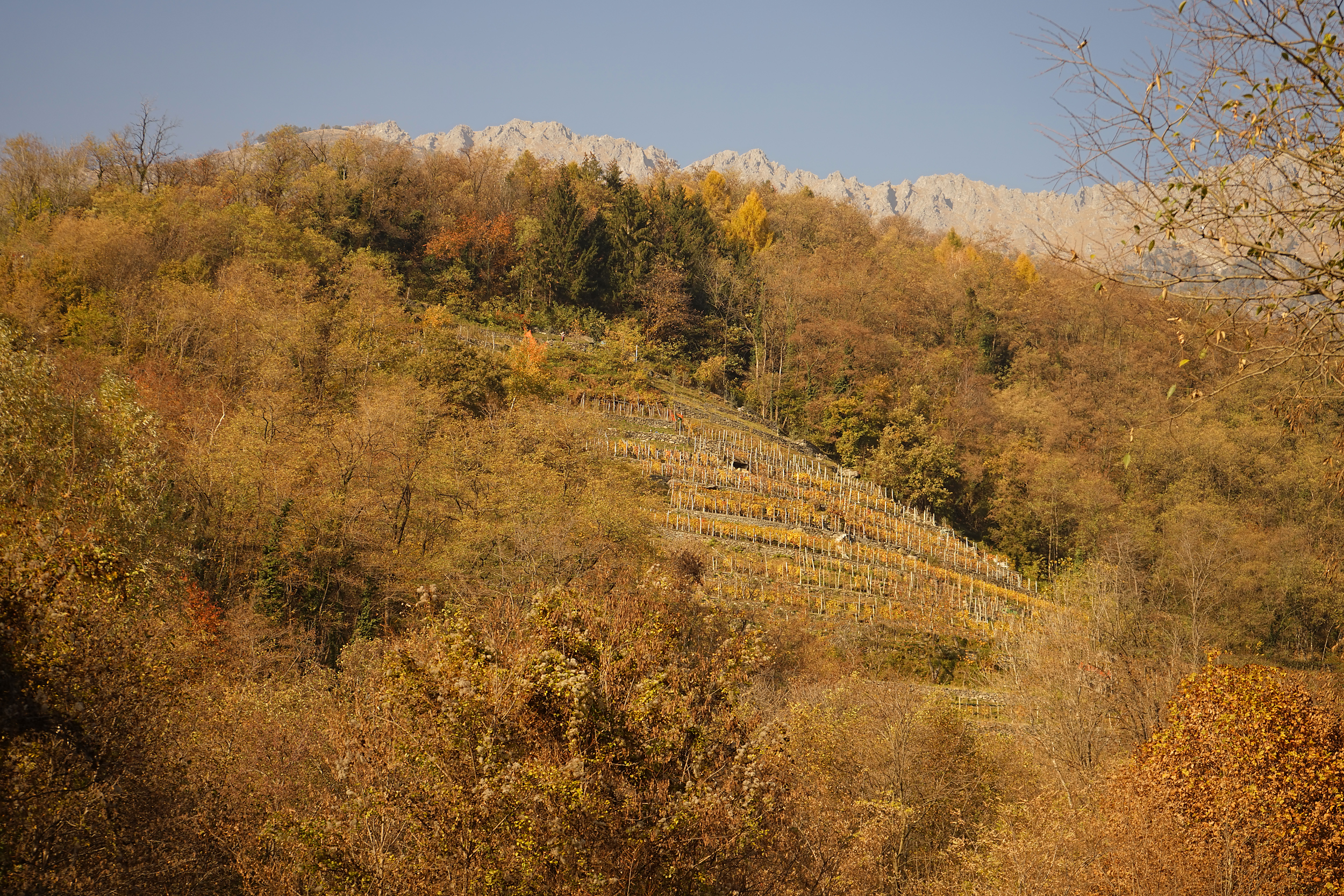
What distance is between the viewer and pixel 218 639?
622 inches

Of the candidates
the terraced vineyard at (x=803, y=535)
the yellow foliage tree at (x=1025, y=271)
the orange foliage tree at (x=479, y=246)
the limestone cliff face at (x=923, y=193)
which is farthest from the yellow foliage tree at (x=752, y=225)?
the limestone cliff face at (x=923, y=193)

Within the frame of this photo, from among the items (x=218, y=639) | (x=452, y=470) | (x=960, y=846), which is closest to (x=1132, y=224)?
(x=960, y=846)

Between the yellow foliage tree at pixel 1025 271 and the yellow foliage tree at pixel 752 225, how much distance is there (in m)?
19.2

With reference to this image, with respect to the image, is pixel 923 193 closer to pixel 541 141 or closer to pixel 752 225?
pixel 541 141

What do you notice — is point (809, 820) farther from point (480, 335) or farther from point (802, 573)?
point (480, 335)

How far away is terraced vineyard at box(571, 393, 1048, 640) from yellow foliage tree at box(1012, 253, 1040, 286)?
2980 centimetres

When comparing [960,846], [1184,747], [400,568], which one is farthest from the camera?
[400,568]

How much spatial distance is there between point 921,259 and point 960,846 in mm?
51704

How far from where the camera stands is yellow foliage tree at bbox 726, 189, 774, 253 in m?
57.9

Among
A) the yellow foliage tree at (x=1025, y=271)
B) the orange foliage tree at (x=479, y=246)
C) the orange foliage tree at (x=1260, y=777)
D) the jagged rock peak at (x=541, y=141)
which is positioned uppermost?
the jagged rock peak at (x=541, y=141)

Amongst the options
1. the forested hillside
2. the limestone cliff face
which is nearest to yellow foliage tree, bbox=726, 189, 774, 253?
the forested hillside

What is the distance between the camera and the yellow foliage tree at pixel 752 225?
57.9 m

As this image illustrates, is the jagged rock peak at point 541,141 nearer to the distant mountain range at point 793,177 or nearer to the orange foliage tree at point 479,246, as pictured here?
the distant mountain range at point 793,177

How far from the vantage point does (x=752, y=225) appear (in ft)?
191
